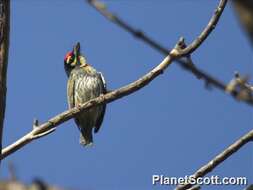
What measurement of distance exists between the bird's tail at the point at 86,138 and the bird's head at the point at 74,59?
52.9 inches

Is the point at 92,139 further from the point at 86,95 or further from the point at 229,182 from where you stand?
the point at 229,182

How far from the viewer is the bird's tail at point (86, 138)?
7375mm

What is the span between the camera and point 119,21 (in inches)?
38.1

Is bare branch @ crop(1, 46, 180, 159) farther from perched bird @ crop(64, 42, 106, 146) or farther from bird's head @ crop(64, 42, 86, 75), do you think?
bird's head @ crop(64, 42, 86, 75)

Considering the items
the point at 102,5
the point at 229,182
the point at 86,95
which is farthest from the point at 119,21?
the point at 86,95

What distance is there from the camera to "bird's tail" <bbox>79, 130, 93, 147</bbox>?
7.38 metres

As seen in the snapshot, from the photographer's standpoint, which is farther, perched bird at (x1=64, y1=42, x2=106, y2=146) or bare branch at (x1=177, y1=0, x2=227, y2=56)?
perched bird at (x1=64, y1=42, x2=106, y2=146)

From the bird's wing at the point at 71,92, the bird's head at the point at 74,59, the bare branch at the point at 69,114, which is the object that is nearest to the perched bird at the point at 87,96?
the bird's wing at the point at 71,92

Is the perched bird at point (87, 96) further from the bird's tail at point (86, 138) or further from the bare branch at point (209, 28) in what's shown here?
the bare branch at point (209, 28)

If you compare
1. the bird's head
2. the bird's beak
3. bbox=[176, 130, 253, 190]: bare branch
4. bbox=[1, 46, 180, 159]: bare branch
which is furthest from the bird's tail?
bbox=[176, 130, 253, 190]: bare branch

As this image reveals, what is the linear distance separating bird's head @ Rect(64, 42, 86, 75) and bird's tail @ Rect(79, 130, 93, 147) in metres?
1.34

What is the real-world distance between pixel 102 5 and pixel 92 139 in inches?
256

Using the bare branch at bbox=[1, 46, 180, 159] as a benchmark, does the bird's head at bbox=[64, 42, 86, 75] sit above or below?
above

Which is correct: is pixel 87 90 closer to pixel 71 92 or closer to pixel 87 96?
pixel 87 96
